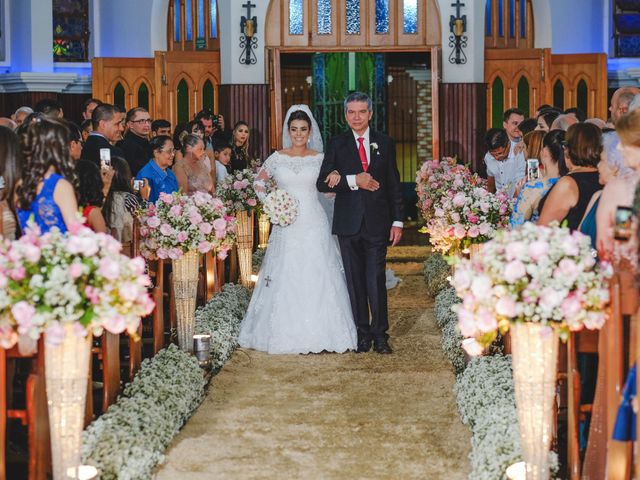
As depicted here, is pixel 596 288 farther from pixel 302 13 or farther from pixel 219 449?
pixel 302 13

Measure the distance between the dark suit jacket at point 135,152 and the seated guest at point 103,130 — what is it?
69 centimetres

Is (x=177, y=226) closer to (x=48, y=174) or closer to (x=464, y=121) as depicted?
(x=48, y=174)

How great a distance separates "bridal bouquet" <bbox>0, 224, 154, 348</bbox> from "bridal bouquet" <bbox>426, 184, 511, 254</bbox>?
4080 mm

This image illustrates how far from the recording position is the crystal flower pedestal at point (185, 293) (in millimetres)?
6727

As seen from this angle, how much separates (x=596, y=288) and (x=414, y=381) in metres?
2.79

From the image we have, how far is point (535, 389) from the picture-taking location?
3977 millimetres

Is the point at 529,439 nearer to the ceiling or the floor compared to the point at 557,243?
nearer to the floor

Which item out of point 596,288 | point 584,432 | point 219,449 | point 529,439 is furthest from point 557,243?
point 219,449

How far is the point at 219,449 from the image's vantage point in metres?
5.11

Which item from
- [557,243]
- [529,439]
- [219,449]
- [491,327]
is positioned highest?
[557,243]

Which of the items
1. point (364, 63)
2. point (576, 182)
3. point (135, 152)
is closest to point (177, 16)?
point (364, 63)

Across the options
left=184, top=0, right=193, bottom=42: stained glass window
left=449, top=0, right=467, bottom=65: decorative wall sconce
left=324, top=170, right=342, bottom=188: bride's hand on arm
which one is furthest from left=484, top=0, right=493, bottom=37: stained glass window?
left=324, top=170, right=342, bottom=188: bride's hand on arm

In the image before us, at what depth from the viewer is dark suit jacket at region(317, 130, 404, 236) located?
718cm

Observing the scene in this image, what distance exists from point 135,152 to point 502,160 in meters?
3.16
